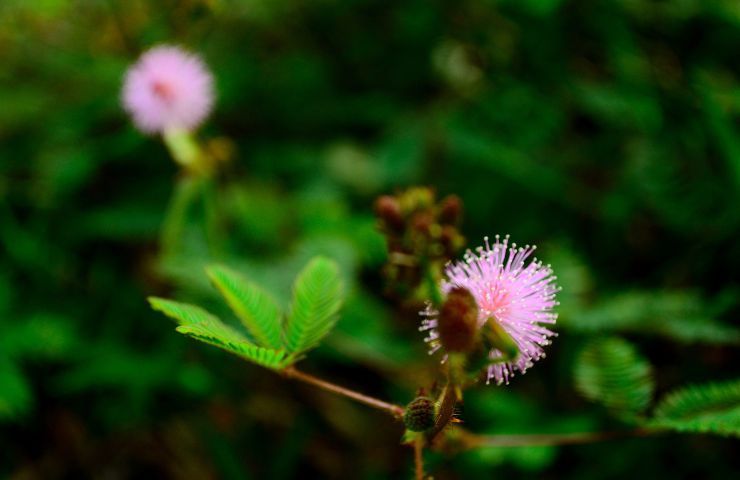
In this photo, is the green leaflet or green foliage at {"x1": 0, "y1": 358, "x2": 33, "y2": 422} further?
green foliage at {"x1": 0, "y1": 358, "x2": 33, "y2": 422}

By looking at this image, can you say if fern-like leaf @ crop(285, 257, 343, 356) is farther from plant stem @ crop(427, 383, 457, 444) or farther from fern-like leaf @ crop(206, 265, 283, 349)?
plant stem @ crop(427, 383, 457, 444)

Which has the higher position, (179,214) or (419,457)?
(179,214)

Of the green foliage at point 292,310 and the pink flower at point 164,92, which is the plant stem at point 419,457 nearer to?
the green foliage at point 292,310

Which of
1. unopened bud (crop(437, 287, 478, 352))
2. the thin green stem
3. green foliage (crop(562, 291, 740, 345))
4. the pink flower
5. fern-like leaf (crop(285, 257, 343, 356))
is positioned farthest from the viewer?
the thin green stem

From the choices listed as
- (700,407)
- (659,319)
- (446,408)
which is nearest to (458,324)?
(446,408)

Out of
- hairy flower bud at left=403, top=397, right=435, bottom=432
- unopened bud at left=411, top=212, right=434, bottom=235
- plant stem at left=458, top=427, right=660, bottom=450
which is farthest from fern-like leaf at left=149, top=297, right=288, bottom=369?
plant stem at left=458, top=427, right=660, bottom=450

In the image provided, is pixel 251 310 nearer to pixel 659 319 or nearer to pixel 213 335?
pixel 213 335
